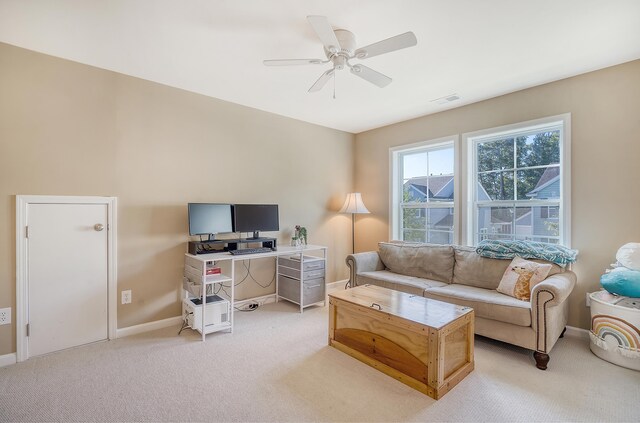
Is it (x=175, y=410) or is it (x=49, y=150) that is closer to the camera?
(x=175, y=410)

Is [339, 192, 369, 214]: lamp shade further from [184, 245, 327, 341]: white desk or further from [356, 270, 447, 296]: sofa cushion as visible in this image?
[184, 245, 327, 341]: white desk

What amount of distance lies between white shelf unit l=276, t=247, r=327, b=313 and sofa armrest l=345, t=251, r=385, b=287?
0.34m

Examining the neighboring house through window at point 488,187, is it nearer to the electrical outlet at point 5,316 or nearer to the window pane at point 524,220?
the window pane at point 524,220

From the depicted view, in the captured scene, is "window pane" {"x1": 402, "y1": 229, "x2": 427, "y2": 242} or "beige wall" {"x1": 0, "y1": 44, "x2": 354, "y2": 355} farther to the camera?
"window pane" {"x1": 402, "y1": 229, "x2": 427, "y2": 242}

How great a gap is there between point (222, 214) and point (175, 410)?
1.97 meters

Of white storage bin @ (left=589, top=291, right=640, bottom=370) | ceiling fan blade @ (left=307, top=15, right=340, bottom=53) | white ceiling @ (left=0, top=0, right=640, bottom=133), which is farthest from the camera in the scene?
white storage bin @ (left=589, top=291, right=640, bottom=370)

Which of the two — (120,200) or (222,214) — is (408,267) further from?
(120,200)

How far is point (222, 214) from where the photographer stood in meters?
3.44

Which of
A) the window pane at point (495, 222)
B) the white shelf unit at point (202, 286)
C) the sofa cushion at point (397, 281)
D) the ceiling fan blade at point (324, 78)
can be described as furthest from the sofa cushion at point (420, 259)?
the ceiling fan blade at point (324, 78)

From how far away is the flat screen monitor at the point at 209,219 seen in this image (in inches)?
125

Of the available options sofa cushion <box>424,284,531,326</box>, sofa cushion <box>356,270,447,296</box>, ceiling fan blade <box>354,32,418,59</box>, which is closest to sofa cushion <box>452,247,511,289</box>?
sofa cushion <box>424,284,531,326</box>

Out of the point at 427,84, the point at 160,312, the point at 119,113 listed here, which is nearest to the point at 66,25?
the point at 119,113

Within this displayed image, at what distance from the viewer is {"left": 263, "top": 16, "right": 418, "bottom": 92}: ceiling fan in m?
1.87

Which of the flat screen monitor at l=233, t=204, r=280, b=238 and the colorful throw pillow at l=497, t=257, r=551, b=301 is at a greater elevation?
the flat screen monitor at l=233, t=204, r=280, b=238
